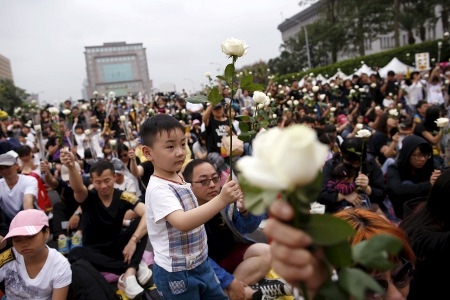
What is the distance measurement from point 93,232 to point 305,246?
3.62 metres

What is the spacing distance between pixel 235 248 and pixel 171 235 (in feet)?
4.31

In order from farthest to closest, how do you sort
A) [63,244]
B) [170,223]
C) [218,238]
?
[63,244]
[218,238]
[170,223]

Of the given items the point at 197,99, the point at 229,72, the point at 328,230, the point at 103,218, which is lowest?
the point at 103,218

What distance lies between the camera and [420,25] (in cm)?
3231

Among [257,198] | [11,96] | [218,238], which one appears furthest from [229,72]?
[11,96]

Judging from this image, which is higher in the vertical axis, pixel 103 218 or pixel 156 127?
pixel 156 127

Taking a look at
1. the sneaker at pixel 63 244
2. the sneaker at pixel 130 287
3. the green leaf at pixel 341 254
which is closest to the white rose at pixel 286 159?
the green leaf at pixel 341 254

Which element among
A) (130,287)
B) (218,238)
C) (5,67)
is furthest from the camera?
(5,67)

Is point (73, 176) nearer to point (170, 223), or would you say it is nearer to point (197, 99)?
point (170, 223)

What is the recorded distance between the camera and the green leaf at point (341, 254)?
608 mm

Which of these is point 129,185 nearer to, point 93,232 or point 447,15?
point 93,232

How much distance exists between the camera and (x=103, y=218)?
3725 mm

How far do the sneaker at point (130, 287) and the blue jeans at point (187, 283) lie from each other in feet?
4.53

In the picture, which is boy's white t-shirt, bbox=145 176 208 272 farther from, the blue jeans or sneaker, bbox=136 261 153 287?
sneaker, bbox=136 261 153 287
